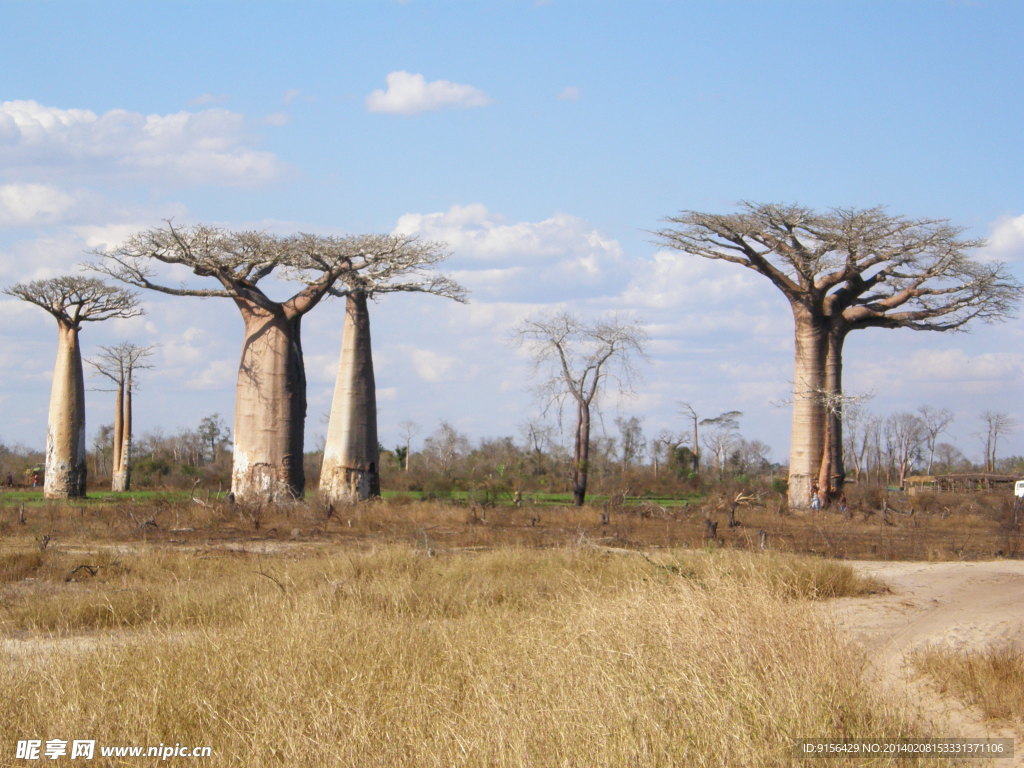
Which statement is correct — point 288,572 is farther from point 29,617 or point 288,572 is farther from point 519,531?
point 519,531

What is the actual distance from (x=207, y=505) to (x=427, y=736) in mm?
12072

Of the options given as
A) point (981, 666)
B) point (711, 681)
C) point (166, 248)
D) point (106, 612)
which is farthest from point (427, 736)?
point (166, 248)

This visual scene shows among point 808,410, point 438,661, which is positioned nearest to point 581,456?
point 808,410

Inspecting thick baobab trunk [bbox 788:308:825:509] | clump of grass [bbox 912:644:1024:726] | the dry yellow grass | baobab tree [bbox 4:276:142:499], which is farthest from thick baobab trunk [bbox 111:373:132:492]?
clump of grass [bbox 912:644:1024:726]

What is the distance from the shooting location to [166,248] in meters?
16.9

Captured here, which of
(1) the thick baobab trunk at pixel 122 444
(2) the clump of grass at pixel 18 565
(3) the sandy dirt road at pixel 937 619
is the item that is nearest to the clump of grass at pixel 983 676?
(3) the sandy dirt road at pixel 937 619

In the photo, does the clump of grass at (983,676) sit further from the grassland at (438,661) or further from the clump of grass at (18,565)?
the clump of grass at (18,565)

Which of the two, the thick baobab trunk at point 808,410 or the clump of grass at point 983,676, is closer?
the clump of grass at point 983,676

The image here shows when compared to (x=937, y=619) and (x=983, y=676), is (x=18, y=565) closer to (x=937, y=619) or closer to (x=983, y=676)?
(x=937, y=619)

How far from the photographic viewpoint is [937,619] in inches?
263

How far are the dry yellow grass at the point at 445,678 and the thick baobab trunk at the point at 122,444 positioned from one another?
20135 millimetres

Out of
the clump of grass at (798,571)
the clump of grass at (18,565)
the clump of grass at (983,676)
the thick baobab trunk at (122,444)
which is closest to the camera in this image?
the clump of grass at (983,676)

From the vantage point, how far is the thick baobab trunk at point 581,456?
21503 millimetres

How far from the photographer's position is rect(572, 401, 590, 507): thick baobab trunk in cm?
2150
